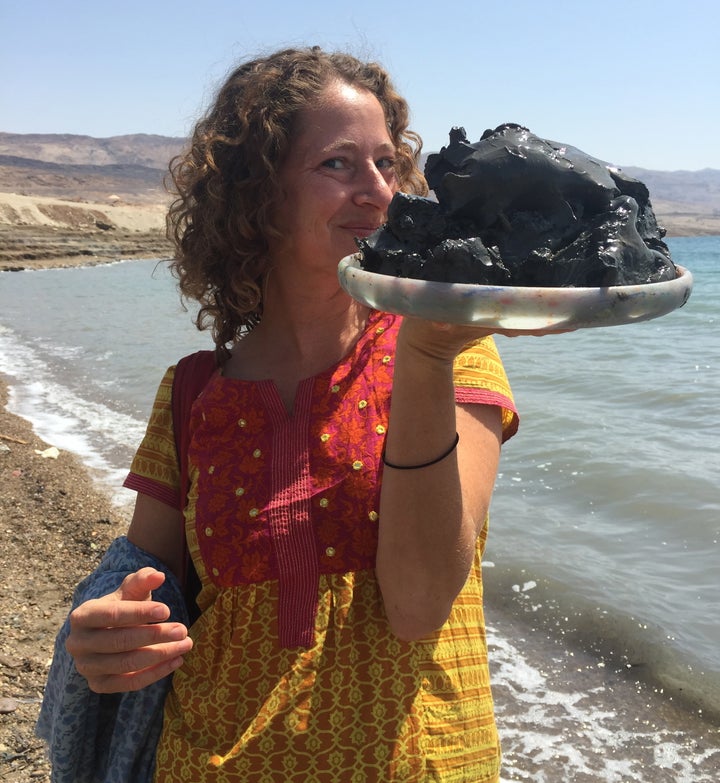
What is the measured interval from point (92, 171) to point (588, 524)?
123905 millimetres

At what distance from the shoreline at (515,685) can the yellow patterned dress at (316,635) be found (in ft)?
6.10

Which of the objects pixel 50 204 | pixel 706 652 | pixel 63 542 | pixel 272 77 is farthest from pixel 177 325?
pixel 50 204

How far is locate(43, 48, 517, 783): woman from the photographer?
143 cm

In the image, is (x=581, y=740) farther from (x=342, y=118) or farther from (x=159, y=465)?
(x=342, y=118)

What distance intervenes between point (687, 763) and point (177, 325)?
15.8 m

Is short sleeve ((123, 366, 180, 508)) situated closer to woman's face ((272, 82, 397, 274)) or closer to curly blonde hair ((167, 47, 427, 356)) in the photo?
curly blonde hair ((167, 47, 427, 356))

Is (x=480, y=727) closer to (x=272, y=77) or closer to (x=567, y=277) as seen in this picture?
(x=567, y=277)

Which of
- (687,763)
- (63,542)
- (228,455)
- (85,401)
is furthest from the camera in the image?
Answer: (85,401)

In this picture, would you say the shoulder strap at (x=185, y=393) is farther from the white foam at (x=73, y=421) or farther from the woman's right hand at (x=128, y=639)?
the white foam at (x=73, y=421)

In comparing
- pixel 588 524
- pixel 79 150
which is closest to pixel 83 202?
pixel 588 524

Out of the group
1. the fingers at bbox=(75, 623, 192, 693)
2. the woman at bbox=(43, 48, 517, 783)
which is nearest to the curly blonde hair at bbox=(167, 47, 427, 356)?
the woman at bbox=(43, 48, 517, 783)

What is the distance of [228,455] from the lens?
168cm

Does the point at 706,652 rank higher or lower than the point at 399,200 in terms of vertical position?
lower

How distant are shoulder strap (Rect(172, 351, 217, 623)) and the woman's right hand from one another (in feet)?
0.67
